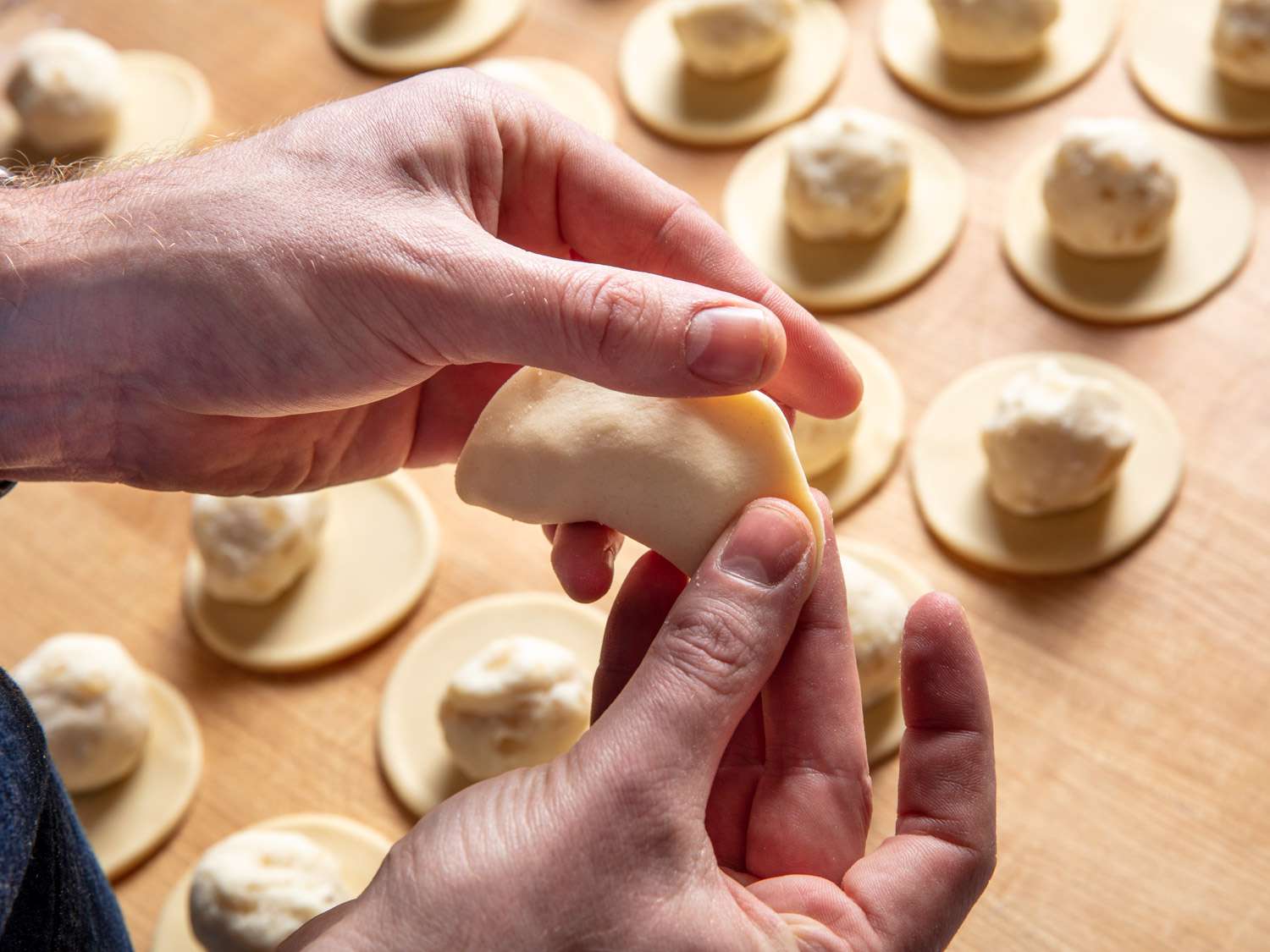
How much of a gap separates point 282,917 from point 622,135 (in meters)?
1.56

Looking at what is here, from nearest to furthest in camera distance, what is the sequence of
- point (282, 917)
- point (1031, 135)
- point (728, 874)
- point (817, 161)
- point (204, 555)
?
1. point (728, 874)
2. point (282, 917)
3. point (204, 555)
4. point (817, 161)
5. point (1031, 135)

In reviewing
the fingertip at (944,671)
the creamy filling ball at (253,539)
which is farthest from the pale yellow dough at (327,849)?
the fingertip at (944,671)

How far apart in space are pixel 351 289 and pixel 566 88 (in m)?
1.39

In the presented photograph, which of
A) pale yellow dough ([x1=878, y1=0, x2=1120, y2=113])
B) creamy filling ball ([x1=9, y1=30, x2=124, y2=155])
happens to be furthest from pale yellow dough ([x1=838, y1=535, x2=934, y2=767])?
creamy filling ball ([x1=9, y1=30, x2=124, y2=155])

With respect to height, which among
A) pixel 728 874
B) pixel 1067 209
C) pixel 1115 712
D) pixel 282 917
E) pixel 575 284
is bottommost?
pixel 282 917

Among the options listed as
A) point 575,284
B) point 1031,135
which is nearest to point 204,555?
point 575,284

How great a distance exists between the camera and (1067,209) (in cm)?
209

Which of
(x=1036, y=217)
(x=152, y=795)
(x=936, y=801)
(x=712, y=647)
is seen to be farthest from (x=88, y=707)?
(x=1036, y=217)

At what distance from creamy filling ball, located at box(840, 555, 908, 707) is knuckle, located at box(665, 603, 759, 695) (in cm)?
61

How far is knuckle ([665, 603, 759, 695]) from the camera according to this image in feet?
3.66

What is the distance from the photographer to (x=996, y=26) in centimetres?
231

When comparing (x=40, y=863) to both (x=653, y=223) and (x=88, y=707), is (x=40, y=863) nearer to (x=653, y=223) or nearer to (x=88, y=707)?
(x=88, y=707)

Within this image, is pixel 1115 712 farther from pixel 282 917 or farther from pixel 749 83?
pixel 749 83

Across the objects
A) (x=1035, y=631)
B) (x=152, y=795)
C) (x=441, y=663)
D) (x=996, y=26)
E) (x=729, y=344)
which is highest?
(x=729, y=344)
